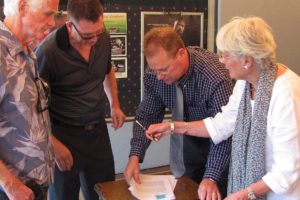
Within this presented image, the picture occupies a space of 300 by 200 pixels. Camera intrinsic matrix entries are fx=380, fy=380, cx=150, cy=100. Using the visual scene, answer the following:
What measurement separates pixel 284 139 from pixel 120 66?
183cm

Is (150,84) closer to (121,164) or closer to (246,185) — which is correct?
(246,185)

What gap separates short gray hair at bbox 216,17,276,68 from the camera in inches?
50.3

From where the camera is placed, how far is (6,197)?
134 centimetres

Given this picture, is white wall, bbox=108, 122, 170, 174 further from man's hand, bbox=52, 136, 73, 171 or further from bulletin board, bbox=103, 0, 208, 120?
man's hand, bbox=52, 136, 73, 171

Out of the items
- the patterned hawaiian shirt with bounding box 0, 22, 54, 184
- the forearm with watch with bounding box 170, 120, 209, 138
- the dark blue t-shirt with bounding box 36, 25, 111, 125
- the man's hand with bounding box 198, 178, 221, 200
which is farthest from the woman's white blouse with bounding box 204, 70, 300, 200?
the dark blue t-shirt with bounding box 36, 25, 111, 125

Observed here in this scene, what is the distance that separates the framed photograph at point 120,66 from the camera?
2.90 m

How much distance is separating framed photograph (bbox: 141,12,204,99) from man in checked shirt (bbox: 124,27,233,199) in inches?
46.2

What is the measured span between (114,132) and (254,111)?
1884mm

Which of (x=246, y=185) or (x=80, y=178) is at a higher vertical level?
(x=246, y=185)

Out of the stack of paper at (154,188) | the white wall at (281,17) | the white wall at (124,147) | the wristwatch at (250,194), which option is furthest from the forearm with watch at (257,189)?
the white wall at (281,17)

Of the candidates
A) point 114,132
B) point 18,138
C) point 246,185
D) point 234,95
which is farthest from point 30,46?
point 114,132

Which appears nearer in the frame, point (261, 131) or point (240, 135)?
point (261, 131)

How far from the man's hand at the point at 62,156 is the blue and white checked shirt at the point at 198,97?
305 millimetres

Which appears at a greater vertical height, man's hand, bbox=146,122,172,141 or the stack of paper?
man's hand, bbox=146,122,172,141
